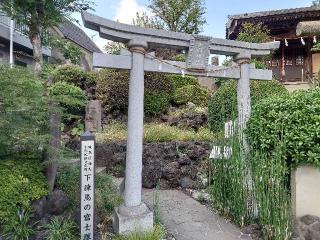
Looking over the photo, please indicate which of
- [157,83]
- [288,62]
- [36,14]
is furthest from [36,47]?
[288,62]

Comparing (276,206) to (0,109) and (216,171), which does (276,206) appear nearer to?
(216,171)

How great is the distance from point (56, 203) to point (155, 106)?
5774 mm

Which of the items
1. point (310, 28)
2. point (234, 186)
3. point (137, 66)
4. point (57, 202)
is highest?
point (137, 66)

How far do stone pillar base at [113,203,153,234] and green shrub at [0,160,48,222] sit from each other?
968 millimetres

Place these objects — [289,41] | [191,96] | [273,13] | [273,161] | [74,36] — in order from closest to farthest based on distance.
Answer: [273,161] < [191,96] < [273,13] < [289,41] < [74,36]

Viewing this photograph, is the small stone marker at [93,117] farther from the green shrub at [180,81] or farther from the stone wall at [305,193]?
A: the stone wall at [305,193]

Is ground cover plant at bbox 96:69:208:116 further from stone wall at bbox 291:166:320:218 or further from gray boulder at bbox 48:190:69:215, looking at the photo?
stone wall at bbox 291:166:320:218

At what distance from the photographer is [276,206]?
166 inches

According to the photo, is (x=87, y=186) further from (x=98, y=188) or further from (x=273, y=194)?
(x=273, y=194)

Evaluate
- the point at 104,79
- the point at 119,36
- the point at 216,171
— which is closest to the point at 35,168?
the point at 119,36

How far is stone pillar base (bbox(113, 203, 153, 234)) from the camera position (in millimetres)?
4094

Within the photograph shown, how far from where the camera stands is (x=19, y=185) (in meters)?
3.89

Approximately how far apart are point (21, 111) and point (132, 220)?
1903 millimetres

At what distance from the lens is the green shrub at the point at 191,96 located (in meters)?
10.5
